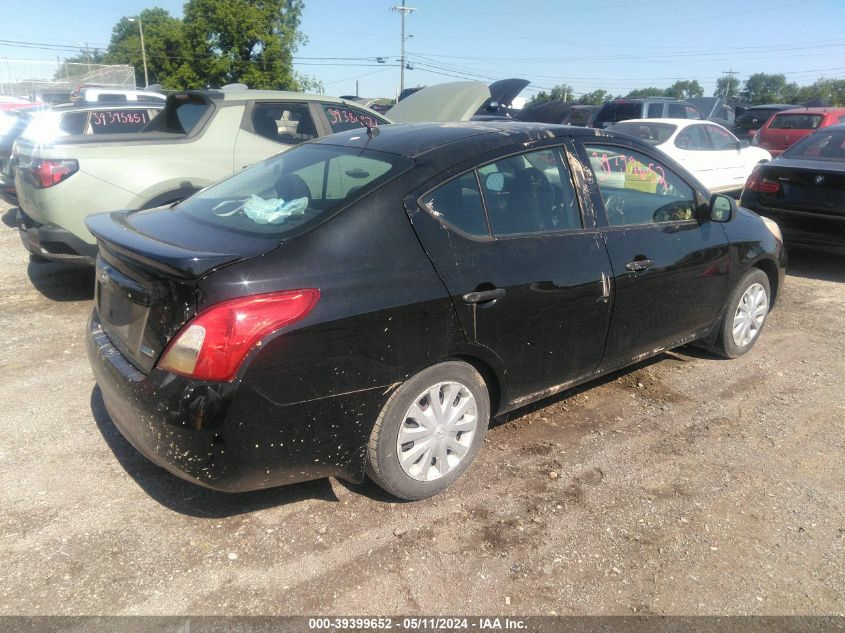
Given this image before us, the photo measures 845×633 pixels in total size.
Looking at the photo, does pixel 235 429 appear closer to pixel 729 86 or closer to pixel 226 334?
pixel 226 334

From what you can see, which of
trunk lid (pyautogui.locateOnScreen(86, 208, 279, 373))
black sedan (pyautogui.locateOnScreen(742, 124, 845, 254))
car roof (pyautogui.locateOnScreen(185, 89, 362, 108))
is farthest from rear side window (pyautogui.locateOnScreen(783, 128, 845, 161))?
trunk lid (pyautogui.locateOnScreen(86, 208, 279, 373))

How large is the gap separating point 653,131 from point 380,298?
867cm

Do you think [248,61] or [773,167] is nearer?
[773,167]

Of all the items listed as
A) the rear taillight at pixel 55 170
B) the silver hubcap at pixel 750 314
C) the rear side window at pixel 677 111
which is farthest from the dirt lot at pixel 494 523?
the rear side window at pixel 677 111

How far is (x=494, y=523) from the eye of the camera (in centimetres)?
285

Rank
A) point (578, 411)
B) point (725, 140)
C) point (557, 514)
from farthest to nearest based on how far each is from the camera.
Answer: point (725, 140)
point (578, 411)
point (557, 514)

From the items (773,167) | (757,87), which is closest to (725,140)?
(773,167)

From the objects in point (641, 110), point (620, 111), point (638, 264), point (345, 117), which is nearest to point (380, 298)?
point (638, 264)

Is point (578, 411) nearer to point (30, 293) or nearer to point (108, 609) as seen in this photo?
point (108, 609)

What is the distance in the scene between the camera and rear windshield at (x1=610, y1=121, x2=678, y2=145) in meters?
9.73

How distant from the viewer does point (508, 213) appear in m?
3.11

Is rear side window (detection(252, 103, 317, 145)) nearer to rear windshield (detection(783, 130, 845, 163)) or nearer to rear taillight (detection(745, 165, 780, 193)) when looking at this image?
rear taillight (detection(745, 165, 780, 193))

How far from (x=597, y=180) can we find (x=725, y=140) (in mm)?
8447

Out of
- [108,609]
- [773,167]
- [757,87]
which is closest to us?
[108,609]
